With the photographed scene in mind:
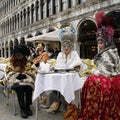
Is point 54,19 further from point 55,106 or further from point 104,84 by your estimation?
point 104,84

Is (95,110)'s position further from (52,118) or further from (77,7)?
(77,7)

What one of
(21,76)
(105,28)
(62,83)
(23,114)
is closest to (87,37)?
(21,76)

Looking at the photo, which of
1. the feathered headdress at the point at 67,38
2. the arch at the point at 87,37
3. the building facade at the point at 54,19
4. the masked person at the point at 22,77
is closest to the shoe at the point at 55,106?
the masked person at the point at 22,77

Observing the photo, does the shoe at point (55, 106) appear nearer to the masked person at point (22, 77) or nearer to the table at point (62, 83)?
the masked person at point (22, 77)

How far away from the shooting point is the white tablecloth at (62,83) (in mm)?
5980

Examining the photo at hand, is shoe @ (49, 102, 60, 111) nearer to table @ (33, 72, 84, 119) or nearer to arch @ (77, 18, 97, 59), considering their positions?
table @ (33, 72, 84, 119)

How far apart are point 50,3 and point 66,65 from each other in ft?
83.6

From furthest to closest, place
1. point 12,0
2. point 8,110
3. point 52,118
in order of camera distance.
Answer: point 12,0 → point 8,110 → point 52,118

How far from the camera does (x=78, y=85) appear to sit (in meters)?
6.15

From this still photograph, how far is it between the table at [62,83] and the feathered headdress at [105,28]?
1.01 m

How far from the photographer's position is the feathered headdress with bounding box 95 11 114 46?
5.47 metres

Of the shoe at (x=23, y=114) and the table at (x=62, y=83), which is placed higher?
the table at (x=62, y=83)

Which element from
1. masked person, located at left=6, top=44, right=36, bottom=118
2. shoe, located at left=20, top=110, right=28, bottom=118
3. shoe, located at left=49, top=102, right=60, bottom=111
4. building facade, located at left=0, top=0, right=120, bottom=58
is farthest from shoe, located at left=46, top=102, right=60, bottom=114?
building facade, located at left=0, top=0, right=120, bottom=58

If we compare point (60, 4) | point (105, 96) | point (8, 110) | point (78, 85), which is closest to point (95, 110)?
point (105, 96)
